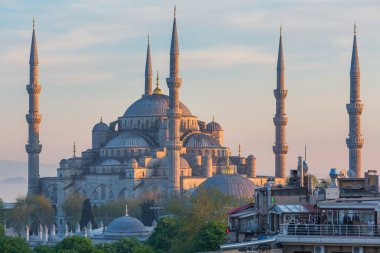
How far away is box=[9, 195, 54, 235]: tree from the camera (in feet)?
380

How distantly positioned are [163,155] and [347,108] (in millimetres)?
23618

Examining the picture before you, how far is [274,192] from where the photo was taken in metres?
26.1

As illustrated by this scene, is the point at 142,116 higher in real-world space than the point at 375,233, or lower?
higher

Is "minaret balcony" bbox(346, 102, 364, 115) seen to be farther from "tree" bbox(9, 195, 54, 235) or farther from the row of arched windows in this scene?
"tree" bbox(9, 195, 54, 235)

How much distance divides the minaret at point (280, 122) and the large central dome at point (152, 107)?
16691 millimetres

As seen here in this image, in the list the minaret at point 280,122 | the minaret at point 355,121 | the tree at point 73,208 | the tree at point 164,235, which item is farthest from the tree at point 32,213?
the tree at point 164,235

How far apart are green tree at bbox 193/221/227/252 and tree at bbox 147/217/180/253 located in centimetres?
1342

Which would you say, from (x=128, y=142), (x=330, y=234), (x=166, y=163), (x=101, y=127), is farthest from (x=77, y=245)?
(x=101, y=127)

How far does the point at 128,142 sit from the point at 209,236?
243 ft

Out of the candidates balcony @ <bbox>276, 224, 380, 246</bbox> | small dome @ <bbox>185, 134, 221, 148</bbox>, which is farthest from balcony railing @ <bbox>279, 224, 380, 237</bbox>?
→ small dome @ <bbox>185, 134, 221, 148</bbox>

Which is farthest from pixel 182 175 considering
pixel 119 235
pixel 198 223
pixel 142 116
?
pixel 198 223

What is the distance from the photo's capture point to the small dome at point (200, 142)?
127 m

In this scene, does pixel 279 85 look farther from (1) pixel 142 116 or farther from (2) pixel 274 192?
(2) pixel 274 192

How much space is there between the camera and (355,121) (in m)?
104
